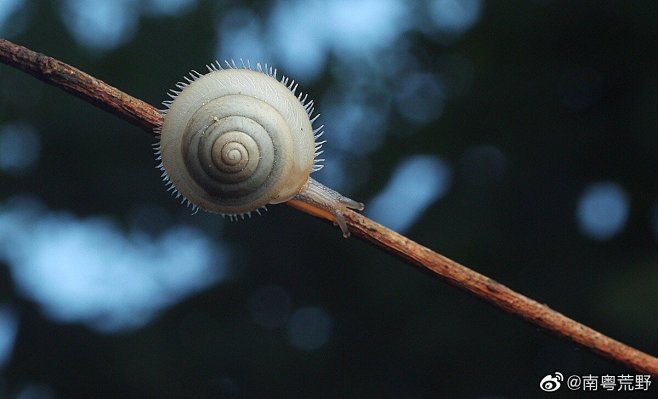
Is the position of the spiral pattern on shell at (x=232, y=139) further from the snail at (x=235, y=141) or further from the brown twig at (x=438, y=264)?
the brown twig at (x=438, y=264)

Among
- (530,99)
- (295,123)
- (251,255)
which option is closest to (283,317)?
(251,255)

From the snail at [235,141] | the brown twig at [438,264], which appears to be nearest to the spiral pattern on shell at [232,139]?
the snail at [235,141]

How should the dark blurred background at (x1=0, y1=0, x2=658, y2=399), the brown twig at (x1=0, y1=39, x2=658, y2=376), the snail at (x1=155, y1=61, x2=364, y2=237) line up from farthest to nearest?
the dark blurred background at (x1=0, y1=0, x2=658, y2=399), the snail at (x1=155, y1=61, x2=364, y2=237), the brown twig at (x1=0, y1=39, x2=658, y2=376)

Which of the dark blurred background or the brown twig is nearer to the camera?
the brown twig

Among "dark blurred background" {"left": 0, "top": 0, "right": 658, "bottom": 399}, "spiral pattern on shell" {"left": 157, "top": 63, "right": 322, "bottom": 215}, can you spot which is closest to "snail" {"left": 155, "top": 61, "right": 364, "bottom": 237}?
"spiral pattern on shell" {"left": 157, "top": 63, "right": 322, "bottom": 215}

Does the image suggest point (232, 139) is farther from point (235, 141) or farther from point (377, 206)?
point (377, 206)

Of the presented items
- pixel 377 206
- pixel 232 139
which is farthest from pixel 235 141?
pixel 377 206

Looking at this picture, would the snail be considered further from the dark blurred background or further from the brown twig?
the dark blurred background

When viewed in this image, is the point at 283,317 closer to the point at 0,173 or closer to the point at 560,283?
the point at 560,283
